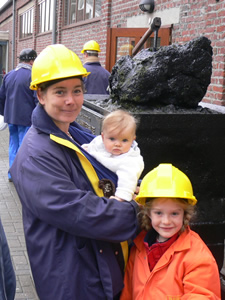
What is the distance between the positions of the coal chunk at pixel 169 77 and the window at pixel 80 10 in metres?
8.64

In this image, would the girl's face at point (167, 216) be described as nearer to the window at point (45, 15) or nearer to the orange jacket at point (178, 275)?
the orange jacket at point (178, 275)

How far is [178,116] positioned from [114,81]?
34.4 inches

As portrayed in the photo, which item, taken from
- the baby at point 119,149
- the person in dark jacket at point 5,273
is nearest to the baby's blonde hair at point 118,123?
the baby at point 119,149

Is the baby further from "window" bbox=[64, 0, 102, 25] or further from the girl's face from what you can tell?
"window" bbox=[64, 0, 102, 25]

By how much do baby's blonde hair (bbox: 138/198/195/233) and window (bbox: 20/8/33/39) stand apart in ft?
70.0

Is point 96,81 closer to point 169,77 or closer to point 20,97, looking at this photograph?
point 20,97

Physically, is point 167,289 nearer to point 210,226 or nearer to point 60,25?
point 210,226

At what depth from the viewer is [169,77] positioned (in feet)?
13.2

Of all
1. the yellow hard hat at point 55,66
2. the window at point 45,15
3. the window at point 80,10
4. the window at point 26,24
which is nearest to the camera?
the yellow hard hat at point 55,66

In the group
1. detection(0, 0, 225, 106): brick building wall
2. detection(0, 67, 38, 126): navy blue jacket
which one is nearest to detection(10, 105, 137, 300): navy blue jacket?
detection(0, 0, 225, 106): brick building wall

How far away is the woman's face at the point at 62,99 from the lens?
6.92 feet

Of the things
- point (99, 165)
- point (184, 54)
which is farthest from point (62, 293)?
point (184, 54)

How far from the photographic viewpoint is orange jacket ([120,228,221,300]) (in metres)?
2.09

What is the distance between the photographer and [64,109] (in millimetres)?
2133
